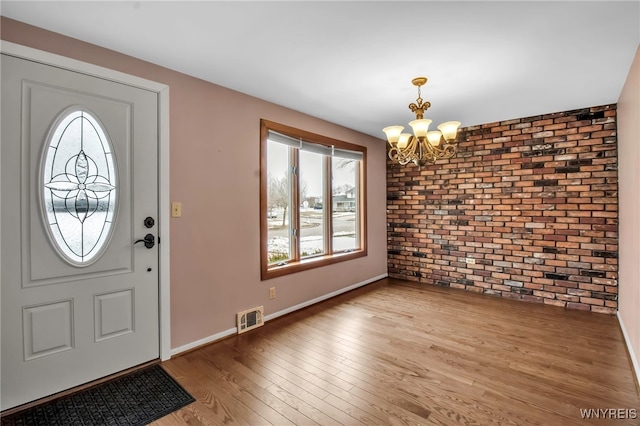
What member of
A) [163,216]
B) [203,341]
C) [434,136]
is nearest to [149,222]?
[163,216]

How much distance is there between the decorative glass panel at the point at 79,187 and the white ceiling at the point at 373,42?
2.17ft

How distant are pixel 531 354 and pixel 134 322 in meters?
3.28

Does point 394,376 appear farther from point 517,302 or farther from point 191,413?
point 517,302

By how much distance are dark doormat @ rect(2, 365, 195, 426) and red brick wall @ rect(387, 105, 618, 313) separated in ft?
13.2

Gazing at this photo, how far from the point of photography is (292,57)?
2.41 m

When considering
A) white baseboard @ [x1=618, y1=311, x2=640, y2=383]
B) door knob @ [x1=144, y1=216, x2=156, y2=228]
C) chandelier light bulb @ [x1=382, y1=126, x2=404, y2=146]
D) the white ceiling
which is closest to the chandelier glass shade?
chandelier light bulb @ [x1=382, y1=126, x2=404, y2=146]

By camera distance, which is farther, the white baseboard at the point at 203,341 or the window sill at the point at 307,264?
the window sill at the point at 307,264

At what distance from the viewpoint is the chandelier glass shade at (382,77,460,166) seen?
270cm

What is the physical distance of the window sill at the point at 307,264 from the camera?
11.3 feet

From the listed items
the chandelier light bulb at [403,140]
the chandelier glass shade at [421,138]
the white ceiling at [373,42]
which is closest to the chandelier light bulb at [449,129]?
the chandelier glass shade at [421,138]

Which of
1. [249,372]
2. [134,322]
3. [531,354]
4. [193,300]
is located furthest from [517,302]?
[134,322]

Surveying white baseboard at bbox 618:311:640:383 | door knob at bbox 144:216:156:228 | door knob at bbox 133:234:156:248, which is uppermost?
door knob at bbox 144:216:156:228

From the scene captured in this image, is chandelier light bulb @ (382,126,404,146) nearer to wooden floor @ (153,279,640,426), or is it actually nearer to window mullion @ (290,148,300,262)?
window mullion @ (290,148,300,262)

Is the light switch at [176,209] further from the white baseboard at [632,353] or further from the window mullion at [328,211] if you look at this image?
the white baseboard at [632,353]
